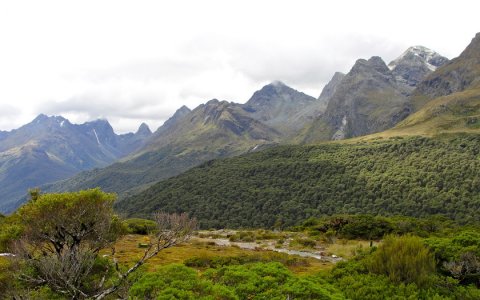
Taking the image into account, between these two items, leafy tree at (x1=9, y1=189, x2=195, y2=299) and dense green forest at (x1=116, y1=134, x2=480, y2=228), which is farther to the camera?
dense green forest at (x1=116, y1=134, x2=480, y2=228)

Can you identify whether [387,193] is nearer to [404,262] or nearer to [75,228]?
[404,262]

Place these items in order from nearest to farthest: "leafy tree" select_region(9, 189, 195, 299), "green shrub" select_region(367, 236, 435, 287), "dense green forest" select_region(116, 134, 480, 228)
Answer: "green shrub" select_region(367, 236, 435, 287), "leafy tree" select_region(9, 189, 195, 299), "dense green forest" select_region(116, 134, 480, 228)

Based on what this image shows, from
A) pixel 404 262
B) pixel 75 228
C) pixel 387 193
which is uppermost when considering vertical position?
pixel 75 228

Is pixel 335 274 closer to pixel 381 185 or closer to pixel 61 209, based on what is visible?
pixel 61 209

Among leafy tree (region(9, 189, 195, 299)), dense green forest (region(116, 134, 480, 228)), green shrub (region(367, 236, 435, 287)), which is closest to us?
green shrub (region(367, 236, 435, 287))

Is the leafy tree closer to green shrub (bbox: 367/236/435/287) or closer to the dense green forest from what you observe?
green shrub (bbox: 367/236/435/287)

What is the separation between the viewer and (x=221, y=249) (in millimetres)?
60562

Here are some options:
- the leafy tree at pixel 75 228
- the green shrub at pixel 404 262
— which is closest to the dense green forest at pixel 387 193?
the leafy tree at pixel 75 228

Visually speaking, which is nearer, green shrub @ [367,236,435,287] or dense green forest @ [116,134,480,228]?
green shrub @ [367,236,435,287]

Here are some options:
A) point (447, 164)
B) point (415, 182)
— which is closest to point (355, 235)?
point (415, 182)

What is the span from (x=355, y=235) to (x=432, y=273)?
44379 millimetres

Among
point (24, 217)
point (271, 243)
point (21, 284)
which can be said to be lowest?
point (271, 243)

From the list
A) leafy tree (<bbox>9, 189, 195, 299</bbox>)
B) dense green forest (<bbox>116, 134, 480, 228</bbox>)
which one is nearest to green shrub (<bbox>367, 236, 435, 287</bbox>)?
leafy tree (<bbox>9, 189, 195, 299</bbox>)

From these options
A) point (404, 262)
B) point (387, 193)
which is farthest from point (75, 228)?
point (387, 193)
